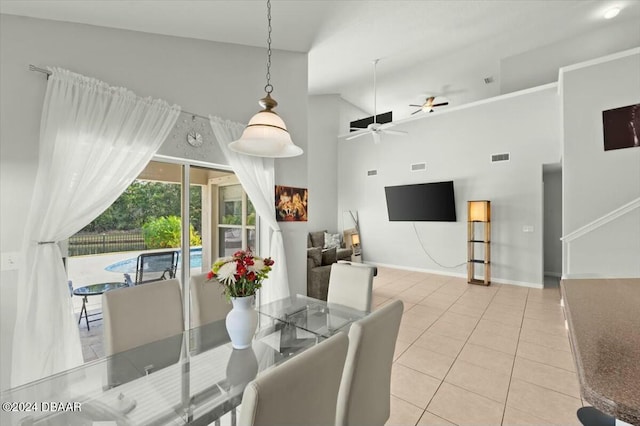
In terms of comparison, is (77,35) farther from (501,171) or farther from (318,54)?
(501,171)

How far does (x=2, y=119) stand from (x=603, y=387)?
3464mm

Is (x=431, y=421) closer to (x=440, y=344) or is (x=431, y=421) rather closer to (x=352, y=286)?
(x=352, y=286)

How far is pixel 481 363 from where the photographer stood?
2.81m

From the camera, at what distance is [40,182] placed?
213 centimetres

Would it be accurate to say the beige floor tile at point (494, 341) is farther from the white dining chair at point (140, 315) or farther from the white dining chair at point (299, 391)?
the white dining chair at point (140, 315)

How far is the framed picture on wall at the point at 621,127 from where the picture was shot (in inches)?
155

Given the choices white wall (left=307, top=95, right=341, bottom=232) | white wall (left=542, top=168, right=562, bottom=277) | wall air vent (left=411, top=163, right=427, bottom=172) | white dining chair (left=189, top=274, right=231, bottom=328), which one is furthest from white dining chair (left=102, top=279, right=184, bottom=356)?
white wall (left=542, top=168, right=562, bottom=277)

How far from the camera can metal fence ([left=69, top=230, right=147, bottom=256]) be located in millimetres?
2510

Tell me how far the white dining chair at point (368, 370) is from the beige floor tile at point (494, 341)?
2.24 metres

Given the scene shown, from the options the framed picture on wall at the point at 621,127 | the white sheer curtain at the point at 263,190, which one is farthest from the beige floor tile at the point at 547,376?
the framed picture on wall at the point at 621,127

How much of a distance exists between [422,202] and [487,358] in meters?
4.24

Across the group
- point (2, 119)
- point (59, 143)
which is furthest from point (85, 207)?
point (2, 119)

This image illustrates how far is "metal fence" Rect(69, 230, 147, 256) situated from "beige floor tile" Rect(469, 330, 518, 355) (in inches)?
153

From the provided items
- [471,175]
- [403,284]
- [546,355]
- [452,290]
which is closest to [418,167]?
[471,175]
